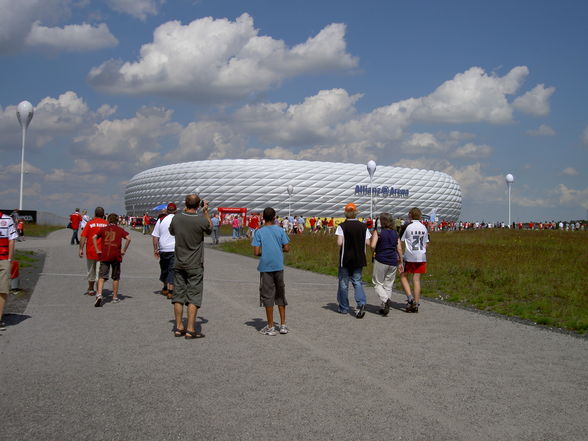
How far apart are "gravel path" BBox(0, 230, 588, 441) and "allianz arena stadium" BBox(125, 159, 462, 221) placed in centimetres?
8160

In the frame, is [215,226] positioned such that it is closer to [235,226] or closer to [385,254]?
[235,226]

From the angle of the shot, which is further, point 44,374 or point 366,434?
point 44,374

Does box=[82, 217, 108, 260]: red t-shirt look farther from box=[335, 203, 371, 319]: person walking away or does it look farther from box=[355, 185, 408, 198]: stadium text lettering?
box=[355, 185, 408, 198]: stadium text lettering

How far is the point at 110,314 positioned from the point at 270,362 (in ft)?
12.2

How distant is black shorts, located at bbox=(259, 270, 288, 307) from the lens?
279 inches

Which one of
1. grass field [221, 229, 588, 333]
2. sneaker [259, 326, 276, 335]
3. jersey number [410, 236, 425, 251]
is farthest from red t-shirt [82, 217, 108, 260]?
grass field [221, 229, 588, 333]

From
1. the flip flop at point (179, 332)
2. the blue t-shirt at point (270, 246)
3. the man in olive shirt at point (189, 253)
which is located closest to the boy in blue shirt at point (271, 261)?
the blue t-shirt at point (270, 246)

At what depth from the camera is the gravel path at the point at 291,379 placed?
3.69m

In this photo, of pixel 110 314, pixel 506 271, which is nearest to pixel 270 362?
pixel 110 314

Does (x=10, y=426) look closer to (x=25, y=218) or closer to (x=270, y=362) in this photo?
(x=270, y=362)

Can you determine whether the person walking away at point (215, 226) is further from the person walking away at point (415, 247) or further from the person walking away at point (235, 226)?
the person walking away at point (415, 247)

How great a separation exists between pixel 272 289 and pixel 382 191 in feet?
307

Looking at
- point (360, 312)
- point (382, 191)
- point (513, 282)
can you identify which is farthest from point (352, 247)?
point (382, 191)

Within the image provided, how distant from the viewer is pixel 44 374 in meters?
4.94
